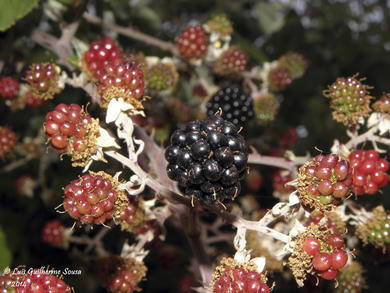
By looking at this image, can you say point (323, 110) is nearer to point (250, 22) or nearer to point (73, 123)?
point (250, 22)

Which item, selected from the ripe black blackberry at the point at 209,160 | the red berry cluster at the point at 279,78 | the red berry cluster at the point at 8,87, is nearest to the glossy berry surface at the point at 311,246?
the ripe black blackberry at the point at 209,160

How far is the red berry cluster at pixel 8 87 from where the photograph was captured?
2.03 metres

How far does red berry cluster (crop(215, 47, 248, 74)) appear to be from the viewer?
2.22 m

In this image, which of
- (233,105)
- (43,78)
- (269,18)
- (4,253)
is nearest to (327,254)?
(233,105)

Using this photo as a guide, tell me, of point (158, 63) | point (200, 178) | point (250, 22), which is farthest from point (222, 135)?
point (250, 22)

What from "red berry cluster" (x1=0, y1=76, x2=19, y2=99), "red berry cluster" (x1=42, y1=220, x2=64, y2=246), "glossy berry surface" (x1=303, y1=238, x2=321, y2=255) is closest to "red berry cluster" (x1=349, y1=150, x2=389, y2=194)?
"glossy berry surface" (x1=303, y1=238, x2=321, y2=255)

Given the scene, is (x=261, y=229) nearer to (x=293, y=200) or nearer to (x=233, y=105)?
(x=293, y=200)

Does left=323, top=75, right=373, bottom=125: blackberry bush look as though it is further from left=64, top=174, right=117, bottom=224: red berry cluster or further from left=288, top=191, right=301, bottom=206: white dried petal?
left=64, top=174, right=117, bottom=224: red berry cluster

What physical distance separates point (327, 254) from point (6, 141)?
1724 mm

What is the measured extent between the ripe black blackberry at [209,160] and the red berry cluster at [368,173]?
0.50 meters

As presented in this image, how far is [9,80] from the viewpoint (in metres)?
2.04

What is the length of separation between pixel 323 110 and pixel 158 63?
1.79 m

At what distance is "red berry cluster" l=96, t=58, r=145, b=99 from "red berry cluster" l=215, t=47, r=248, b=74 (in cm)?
82

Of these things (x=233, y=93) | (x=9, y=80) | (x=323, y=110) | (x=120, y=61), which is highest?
(x=120, y=61)
